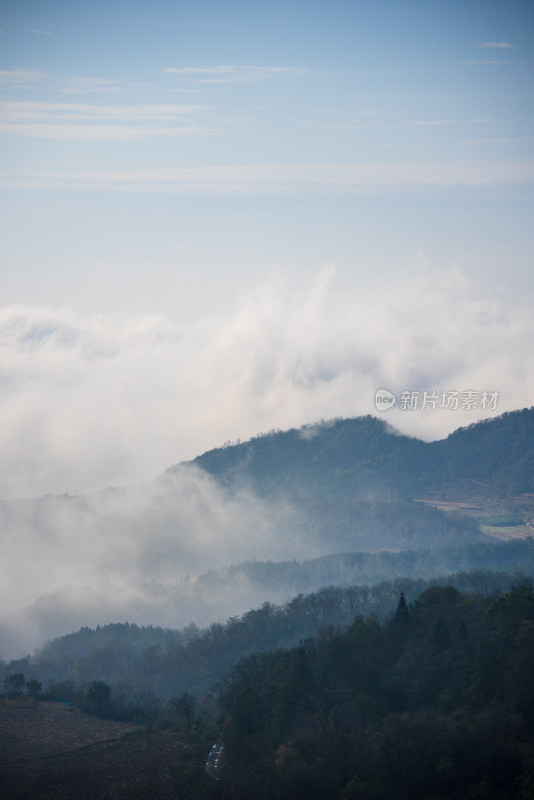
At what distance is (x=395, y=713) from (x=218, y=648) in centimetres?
6352

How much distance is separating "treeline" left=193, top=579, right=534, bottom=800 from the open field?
348 centimetres

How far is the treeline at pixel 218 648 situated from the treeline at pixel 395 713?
118 feet

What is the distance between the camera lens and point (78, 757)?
59938mm

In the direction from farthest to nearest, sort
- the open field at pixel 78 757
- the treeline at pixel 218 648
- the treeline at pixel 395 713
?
the treeline at pixel 218 648 < the open field at pixel 78 757 < the treeline at pixel 395 713

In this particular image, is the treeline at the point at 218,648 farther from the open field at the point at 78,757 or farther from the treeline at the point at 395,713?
the treeline at the point at 395,713

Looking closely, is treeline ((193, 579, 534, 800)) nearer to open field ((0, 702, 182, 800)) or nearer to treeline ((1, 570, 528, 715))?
open field ((0, 702, 182, 800))

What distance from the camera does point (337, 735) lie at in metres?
57.0

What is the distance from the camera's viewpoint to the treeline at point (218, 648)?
115438 millimetres

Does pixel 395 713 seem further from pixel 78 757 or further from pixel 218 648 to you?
pixel 218 648

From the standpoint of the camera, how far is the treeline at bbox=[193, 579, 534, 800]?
49.2 m

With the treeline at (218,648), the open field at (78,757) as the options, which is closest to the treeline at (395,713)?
the open field at (78,757)

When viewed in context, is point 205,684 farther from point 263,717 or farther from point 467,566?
point 467,566

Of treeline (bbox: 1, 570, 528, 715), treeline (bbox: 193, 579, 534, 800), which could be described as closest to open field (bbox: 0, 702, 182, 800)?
treeline (bbox: 193, 579, 534, 800)

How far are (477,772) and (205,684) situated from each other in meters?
66.6
